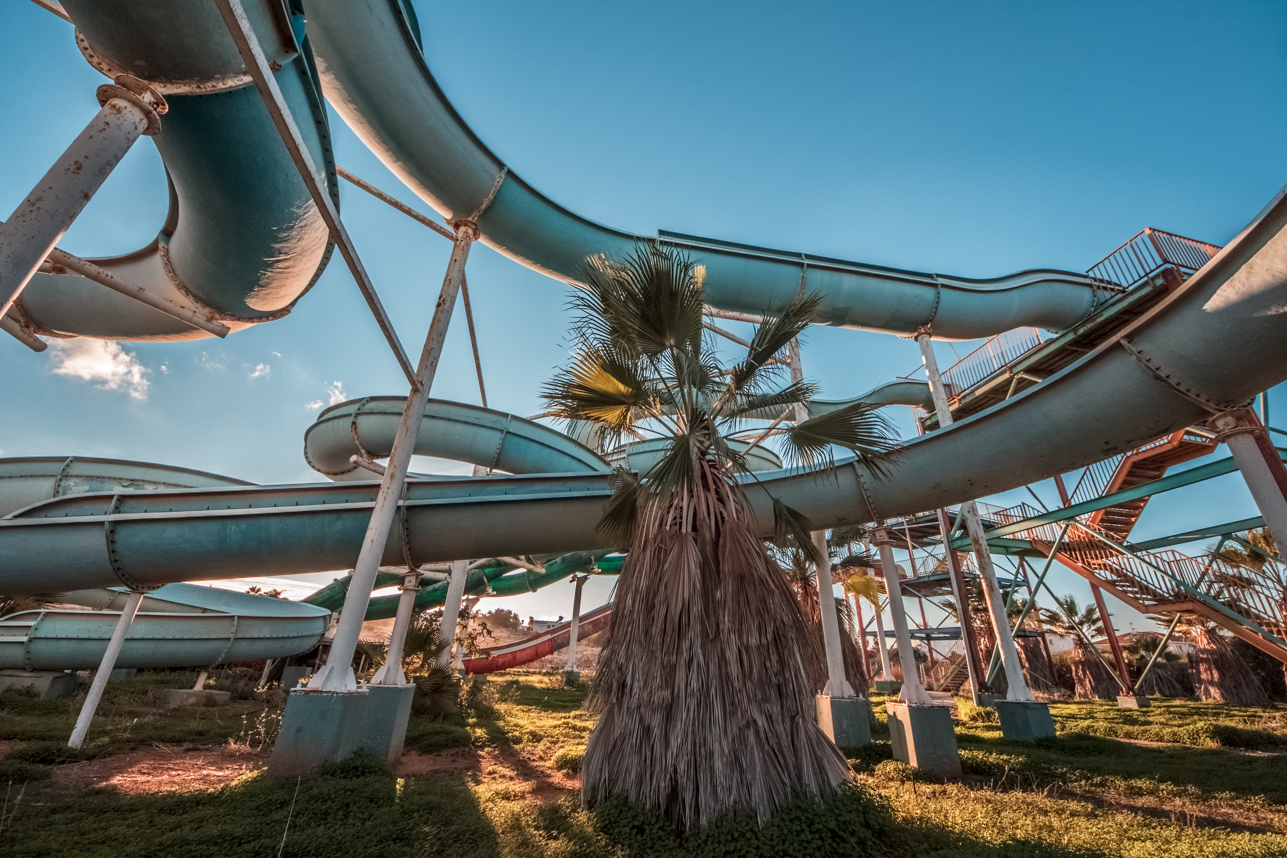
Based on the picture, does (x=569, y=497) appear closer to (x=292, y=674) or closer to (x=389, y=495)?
(x=389, y=495)

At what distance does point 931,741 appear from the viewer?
694cm

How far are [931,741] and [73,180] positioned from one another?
9.44 m

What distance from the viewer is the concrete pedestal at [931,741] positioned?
6.86 m

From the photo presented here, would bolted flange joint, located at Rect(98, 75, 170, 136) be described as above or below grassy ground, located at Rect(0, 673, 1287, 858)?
above

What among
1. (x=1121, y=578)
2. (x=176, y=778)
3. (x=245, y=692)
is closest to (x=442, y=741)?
(x=176, y=778)

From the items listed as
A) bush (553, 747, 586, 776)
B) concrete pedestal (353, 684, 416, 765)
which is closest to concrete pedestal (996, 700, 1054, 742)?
bush (553, 747, 586, 776)

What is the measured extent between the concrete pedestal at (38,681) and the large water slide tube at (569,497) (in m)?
7.25

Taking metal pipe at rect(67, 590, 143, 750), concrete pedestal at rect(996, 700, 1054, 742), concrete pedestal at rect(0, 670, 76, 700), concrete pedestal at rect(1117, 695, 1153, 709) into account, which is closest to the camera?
metal pipe at rect(67, 590, 143, 750)

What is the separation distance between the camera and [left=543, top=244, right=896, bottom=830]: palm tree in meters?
4.58

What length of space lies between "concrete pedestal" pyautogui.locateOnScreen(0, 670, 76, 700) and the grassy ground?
2788 millimetres

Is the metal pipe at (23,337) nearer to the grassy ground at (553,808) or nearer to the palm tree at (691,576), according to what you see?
the grassy ground at (553,808)

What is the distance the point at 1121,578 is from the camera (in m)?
14.4

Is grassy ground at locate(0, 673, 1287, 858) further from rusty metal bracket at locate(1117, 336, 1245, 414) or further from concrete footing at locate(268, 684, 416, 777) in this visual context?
rusty metal bracket at locate(1117, 336, 1245, 414)

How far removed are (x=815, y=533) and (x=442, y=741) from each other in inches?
274
